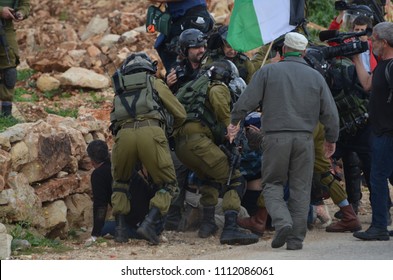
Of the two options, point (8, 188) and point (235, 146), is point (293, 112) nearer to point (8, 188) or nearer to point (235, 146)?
point (235, 146)

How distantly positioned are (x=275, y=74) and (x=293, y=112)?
1.28 feet

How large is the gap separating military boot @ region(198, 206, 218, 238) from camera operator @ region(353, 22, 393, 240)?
1684 millimetres

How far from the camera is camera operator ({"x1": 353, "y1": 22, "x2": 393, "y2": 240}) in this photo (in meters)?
11.2

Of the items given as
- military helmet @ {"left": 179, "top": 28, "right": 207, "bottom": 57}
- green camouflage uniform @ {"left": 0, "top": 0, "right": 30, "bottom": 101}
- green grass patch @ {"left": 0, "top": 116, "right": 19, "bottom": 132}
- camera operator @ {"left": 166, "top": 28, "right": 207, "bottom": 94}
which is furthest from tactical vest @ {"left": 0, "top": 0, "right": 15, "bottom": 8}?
military helmet @ {"left": 179, "top": 28, "right": 207, "bottom": 57}

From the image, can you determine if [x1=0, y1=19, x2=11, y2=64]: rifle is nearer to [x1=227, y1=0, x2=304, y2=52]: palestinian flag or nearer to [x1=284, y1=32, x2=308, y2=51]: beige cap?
[x1=227, y1=0, x2=304, y2=52]: palestinian flag

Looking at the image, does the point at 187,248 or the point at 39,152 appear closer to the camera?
the point at 187,248

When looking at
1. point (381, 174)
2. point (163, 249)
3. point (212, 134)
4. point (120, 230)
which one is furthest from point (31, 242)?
point (381, 174)

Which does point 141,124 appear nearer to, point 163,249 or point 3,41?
point 163,249

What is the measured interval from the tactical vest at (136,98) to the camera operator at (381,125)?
2113 mm

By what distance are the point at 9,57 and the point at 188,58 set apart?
267 cm

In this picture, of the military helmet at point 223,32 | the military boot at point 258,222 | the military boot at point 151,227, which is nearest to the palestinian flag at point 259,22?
the military helmet at point 223,32

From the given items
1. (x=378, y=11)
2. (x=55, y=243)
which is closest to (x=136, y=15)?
(x=378, y=11)

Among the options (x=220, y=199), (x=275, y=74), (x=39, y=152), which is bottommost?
(x=220, y=199)

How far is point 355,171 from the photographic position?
13266 mm
